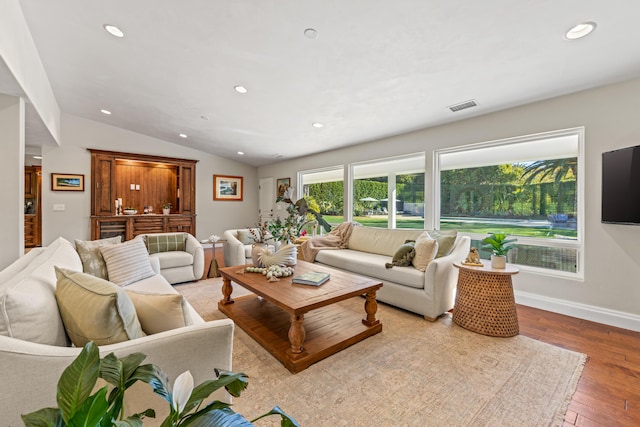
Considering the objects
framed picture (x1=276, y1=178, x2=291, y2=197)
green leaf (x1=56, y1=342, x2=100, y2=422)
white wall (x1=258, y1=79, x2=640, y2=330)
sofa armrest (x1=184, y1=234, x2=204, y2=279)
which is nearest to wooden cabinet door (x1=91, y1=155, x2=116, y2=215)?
sofa armrest (x1=184, y1=234, x2=204, y2=279)

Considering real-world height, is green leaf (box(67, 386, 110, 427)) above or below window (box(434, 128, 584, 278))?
below

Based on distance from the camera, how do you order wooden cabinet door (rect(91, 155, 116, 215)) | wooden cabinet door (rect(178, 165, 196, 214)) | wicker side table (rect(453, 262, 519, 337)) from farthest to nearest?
wooden cabinet door (rect(178, 165, 196, 214)) < wooden cabinet door (rect(91, 155, 116, 215)) < wicker side table (rect(453, 262, 519, 337))

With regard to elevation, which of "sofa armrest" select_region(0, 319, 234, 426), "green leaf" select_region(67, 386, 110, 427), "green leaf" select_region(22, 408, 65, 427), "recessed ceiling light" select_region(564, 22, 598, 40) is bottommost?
"sofa armrest" select_region(0, 319, 234, 426)

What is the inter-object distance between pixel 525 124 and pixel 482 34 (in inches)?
63.3

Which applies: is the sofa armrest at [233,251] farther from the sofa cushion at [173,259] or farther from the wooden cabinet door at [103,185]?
the wooden cabinet door at [103,185]

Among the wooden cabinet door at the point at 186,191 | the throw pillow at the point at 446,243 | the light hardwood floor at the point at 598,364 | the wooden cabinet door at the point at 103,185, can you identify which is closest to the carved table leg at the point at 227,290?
the throw pillow at the point at 446,243

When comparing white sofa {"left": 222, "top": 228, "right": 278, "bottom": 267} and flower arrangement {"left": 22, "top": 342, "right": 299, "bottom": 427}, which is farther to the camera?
white sofa {"left": 222, "top": 228, "right": 278, "bottom": 267}

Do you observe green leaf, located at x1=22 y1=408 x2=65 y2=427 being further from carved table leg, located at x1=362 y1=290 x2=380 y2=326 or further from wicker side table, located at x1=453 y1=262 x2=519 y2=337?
wicker side table, located at x1=453 y1=262 x2=519 y2=337

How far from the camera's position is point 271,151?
640cm

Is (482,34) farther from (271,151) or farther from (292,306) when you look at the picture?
(271,151)

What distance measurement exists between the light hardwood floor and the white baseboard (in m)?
0.09

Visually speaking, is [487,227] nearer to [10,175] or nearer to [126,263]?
[126,263]

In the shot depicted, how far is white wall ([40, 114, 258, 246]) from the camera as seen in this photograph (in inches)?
212

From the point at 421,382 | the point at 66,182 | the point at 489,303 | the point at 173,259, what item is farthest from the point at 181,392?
the point at 66,182
